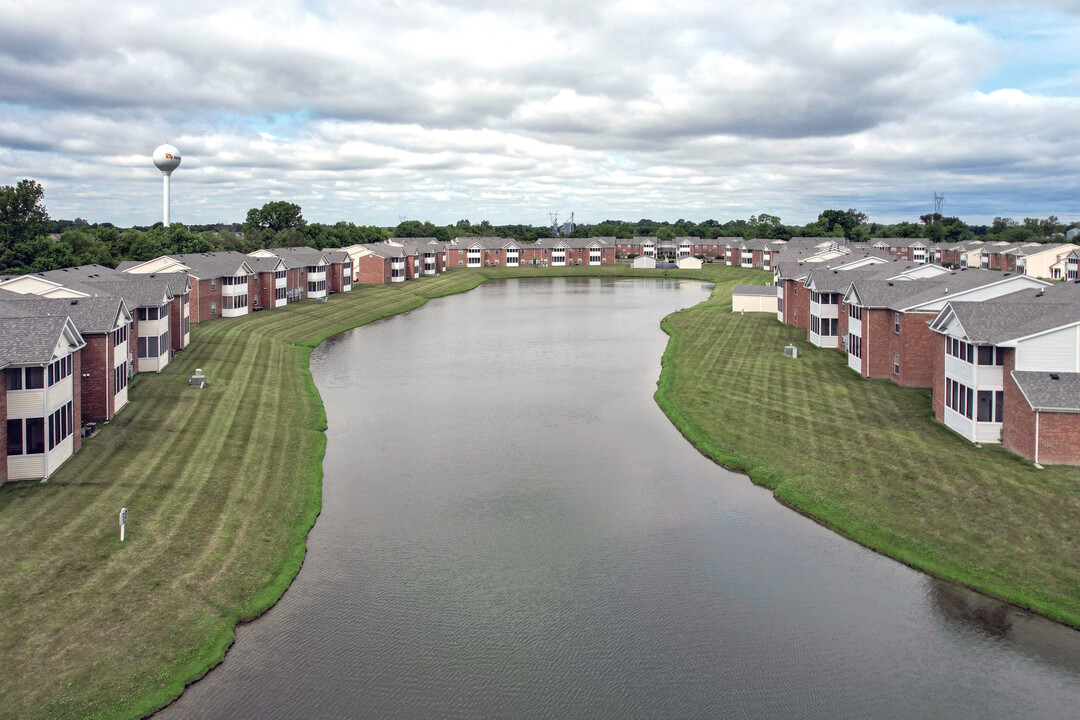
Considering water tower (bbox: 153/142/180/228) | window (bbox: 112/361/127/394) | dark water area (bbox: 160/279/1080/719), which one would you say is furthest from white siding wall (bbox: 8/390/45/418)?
water tower (bbox: 153/142/180/228)

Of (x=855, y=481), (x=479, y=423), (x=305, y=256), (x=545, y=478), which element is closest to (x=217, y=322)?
(x=305, y=256)

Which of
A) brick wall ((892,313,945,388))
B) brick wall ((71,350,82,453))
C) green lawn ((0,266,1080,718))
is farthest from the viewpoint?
brick wall ((892,313,945,388))

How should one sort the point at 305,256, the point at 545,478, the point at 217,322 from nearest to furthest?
the point at 545,478
the point at 217,322
the point at 305,256

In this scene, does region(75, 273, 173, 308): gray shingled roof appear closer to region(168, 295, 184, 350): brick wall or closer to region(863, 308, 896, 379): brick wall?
region(168, 295, 184, 350): brick wall

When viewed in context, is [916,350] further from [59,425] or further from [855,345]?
[59,425]

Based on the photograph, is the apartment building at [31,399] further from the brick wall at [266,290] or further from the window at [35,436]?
the brick wall at [266,290]

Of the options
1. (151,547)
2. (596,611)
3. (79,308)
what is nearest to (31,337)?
(79,308)

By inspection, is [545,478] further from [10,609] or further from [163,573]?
[10,609]
